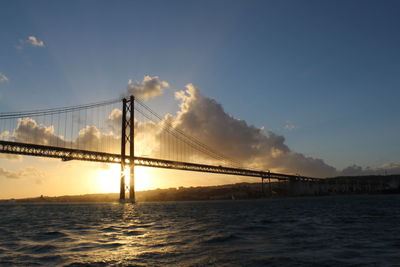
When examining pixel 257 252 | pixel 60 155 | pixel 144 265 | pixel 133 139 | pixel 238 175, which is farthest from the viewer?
pixel 238 175

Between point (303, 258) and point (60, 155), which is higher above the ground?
point (60, 155)

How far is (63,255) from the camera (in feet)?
39.2

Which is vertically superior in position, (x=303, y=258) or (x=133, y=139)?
(x=133, y=139)

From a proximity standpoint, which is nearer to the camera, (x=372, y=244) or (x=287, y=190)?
(x=372, y=244)

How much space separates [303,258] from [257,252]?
5.87 feet

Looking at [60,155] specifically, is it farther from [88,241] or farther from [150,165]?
[88,241]

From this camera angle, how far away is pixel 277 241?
14.4m

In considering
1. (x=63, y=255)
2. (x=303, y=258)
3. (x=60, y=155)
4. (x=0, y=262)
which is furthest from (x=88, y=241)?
(x=60, y=155)

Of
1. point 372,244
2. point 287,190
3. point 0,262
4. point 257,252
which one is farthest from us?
point 287,190

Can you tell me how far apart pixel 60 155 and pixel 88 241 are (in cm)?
5597

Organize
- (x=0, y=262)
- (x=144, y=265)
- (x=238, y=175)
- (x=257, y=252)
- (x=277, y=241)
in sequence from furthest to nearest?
1. (x=238, y=175)
2. (x=277, y=241)
3. (x=257, y=252)
4. (x=0, y=262)
5. (x=144, y=265)

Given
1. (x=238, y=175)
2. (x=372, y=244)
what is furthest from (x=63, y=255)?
(x=238, y=175)

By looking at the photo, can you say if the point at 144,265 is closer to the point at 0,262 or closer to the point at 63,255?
the point at 63,255

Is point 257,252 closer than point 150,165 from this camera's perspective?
Yes
